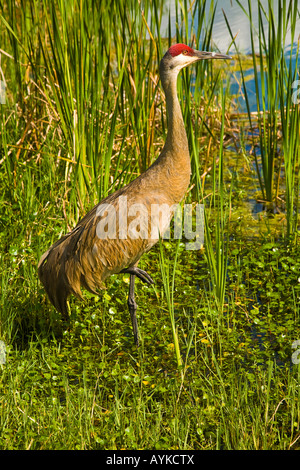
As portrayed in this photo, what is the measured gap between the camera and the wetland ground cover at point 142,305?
8.95ft

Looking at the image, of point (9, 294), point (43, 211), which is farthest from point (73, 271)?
point (43, 211)

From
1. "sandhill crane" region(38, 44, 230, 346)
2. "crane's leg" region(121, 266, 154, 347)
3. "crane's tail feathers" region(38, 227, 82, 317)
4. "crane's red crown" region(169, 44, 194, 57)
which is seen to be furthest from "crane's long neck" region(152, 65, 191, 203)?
"crane's tail feathers" region(38, 227, 82, 317)

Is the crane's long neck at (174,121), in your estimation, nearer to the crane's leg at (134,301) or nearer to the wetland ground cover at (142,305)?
the wetland ground cover at (142,305)

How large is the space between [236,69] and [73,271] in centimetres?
413

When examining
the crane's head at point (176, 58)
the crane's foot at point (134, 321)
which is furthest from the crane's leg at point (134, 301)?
the crane's head at point (176, 58)

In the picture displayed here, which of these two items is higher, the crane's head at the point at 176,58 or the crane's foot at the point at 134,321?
the crane's head at the point at 176,58

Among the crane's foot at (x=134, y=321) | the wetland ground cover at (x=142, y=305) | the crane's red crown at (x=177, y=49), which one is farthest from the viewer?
the crane's foot at (x=134, y=321)

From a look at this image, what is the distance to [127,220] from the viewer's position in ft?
11.1

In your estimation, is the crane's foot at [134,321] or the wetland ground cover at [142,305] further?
the crane's foot at [134,321]

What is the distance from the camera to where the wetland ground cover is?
2.73 metres

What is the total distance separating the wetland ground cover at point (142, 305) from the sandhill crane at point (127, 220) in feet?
0.62

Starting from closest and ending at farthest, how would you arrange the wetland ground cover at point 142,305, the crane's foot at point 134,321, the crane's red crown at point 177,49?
the wetland ground cover at point 142,305, the crane's red crown at point 177,49, the crane's foot at point 134,321

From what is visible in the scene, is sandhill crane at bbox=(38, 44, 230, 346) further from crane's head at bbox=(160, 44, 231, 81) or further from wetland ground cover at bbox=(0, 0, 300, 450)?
wetland ground cover at bbox=(0, 0, 300, 450)
